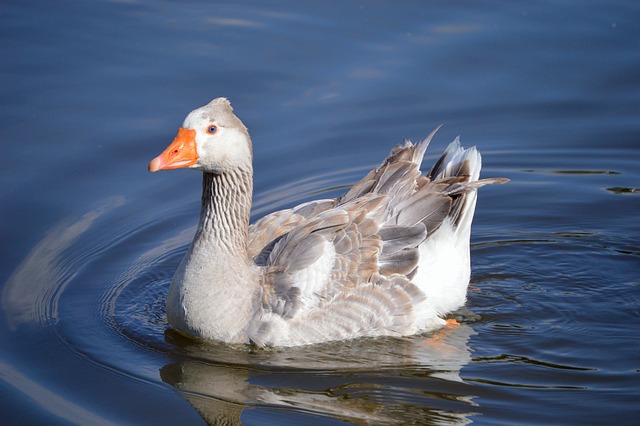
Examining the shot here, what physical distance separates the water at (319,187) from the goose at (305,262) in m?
0.24

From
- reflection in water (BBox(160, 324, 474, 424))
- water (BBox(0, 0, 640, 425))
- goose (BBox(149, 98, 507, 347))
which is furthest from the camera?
goose (BBox(149, 98, 507, 347))

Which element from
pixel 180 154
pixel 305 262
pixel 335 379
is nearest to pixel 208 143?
pixel 180 154

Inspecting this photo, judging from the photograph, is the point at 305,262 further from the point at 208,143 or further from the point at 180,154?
the point at 180,154

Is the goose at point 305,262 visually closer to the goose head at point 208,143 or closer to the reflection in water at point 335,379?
the goose head at point 208,143

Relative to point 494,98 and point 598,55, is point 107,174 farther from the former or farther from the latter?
point 598,55

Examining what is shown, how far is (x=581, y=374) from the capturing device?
8266 mm

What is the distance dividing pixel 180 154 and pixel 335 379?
2.37 metres

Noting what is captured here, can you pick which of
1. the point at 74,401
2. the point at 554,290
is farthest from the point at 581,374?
the point at 74,401

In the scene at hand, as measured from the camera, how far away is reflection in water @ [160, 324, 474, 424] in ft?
25.8

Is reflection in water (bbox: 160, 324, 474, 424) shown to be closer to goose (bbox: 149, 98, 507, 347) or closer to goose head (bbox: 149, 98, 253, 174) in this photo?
goose (bbox: 149, 98, 507, 347)

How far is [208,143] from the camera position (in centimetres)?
853

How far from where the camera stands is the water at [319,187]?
812 cm

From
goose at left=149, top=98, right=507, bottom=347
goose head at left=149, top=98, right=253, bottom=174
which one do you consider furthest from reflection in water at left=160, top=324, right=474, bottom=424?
goose head at left=149, top=98, right=253, bottom=174

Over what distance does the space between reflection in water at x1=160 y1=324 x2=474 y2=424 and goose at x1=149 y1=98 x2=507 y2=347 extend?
170 millimetres
